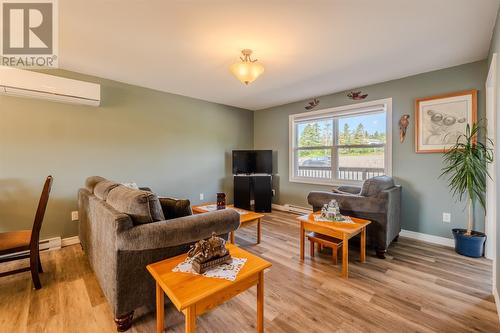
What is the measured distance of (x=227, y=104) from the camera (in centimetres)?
486

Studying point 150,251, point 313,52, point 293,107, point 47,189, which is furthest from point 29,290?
point 293,107

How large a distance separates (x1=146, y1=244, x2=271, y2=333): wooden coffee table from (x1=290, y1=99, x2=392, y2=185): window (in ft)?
9.95

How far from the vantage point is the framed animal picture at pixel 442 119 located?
2738mm

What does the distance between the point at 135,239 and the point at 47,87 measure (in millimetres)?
2521

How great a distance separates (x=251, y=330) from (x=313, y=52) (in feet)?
8.95

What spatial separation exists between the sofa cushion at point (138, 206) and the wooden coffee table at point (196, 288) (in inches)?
13.0

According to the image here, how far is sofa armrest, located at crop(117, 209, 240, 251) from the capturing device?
1.40 m

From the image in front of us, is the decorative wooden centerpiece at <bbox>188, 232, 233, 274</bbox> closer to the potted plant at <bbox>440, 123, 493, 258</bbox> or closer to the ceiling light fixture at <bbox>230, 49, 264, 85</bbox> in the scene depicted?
the ceiling light fixture at <bbox>230, 49, 264, 85</bbox>

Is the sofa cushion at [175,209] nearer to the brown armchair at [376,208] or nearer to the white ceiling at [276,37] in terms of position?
the white ceiling at [276,37]

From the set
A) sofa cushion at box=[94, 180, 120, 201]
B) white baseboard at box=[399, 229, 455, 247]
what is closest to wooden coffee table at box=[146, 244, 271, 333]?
sofa cushion at box=[94, 180, 120, 201]

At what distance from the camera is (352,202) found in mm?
2582

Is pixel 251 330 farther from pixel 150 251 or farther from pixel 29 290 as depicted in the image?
pixel 29 290

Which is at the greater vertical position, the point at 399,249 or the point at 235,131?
the point at 235,131

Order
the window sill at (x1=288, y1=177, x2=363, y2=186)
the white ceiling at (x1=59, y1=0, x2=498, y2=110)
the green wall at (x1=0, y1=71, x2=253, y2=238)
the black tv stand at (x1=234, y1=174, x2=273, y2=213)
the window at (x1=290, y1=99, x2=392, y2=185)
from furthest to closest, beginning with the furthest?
the black tv stand at (x1=234, y1=174, x2=273, y2=213)
the window sill at (x1=288, y1=177, x2=363, y2=186)
the window at (x1=290, y1=99, x2=392, y2=185)
the green wall at (x1=0, y1=71, x2=253, y2=238)
the white ceiling at (x1=59, y1=0, x2=498, y2=110)
